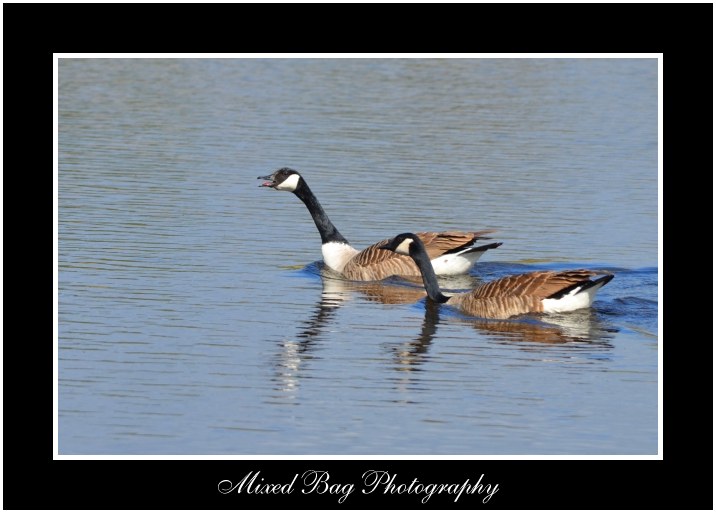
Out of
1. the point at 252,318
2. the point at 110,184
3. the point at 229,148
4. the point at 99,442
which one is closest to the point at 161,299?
the point at 252,318

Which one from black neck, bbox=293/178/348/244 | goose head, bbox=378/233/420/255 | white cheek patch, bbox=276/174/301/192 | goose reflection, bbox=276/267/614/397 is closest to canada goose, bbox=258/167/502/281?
black neck, bbox=293/178/348/244

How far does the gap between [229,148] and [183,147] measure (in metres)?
0.91

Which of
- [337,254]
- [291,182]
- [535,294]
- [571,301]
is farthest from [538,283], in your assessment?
[291,182]

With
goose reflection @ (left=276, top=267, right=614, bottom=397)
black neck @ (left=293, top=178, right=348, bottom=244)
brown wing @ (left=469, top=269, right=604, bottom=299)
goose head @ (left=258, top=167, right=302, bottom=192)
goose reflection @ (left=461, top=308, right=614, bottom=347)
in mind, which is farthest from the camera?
goose head @ (left=258, top=167, right=302, bottom=192)

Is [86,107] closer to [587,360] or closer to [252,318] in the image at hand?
[252,318]

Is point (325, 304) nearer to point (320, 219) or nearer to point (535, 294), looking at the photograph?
point (535, 294)

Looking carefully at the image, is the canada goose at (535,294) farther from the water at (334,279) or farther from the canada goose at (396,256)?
the canada goose at (396,256)

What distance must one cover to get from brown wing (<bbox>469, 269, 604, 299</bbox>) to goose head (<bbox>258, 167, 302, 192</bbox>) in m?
4.60

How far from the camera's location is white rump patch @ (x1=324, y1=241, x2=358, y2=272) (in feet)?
56.3

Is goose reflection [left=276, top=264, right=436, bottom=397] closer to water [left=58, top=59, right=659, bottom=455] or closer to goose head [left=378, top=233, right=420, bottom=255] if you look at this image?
water [left=58, top=59, right=659, bottom=455]

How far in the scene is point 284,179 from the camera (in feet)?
58.9

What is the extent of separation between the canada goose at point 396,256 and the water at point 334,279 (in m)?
0.25

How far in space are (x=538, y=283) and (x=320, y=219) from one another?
4.55m

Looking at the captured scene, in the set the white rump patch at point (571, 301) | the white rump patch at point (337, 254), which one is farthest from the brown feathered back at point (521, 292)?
the white rump patch at point (337, 254)
